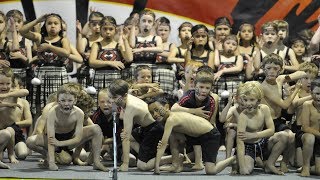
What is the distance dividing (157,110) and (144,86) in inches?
35.3

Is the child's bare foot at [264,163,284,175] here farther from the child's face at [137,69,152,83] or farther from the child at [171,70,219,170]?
the child's face at [137,69,152,83]

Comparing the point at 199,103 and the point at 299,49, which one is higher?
the point at 299,49

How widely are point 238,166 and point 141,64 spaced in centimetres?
196

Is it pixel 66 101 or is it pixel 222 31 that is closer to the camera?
pixel 66 101

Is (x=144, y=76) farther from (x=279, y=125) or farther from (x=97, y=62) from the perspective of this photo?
(x=279, y=125)

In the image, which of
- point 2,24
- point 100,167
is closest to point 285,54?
point 100,167

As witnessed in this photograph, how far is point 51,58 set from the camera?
769 cm

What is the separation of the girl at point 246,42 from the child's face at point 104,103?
1.54 meters

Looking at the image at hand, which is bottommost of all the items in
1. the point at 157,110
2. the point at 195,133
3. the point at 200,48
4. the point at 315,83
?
the point at 195,133

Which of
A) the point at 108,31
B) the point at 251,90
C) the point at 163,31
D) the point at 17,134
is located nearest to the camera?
the point at 251,90

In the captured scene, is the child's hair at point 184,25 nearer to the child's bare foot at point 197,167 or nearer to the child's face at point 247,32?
the child's face at point 247,32

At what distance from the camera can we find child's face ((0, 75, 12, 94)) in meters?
6.92

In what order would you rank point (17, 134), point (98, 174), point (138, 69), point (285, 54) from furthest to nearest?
point (285, 54), point (138, 69), point (17, 134), point (98, 174)

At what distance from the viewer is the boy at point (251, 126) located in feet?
20.8
